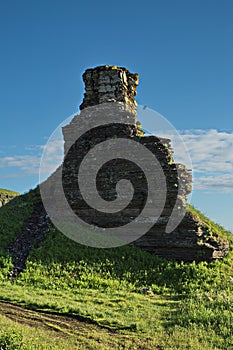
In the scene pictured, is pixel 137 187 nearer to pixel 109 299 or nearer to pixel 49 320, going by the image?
pixel 109 299

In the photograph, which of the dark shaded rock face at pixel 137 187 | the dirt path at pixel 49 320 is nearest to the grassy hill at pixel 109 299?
the dirt path at pixel 49 320

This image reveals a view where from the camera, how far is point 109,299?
14.6m

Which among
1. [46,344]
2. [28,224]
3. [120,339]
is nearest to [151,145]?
[28,224]

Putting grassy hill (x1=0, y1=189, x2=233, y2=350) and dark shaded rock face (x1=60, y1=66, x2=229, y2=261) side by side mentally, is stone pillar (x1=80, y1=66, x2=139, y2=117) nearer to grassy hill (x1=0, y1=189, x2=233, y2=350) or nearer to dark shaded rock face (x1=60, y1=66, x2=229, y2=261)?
dark shaded rock face (x1=60, y1=66, x2=229, y2=261)

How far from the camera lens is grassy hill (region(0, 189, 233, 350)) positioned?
10.8 m

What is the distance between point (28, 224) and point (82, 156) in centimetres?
479

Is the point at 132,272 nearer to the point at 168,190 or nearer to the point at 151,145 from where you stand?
the point at 168,190

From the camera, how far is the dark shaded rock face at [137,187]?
18984 mm

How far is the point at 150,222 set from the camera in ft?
63.8

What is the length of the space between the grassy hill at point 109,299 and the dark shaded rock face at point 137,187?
75 cm

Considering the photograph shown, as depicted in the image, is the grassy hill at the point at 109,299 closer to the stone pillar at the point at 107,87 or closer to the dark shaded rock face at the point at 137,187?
the dark shaded rock face at the point at 137,187

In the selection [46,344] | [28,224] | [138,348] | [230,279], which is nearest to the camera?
[46,344]

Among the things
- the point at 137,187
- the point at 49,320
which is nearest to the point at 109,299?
the point at 49,320

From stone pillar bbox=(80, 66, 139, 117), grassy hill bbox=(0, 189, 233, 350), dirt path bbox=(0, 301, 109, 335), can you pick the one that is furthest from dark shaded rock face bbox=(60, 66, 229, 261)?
dirt path bbox=(0, 301, 109, 335)
